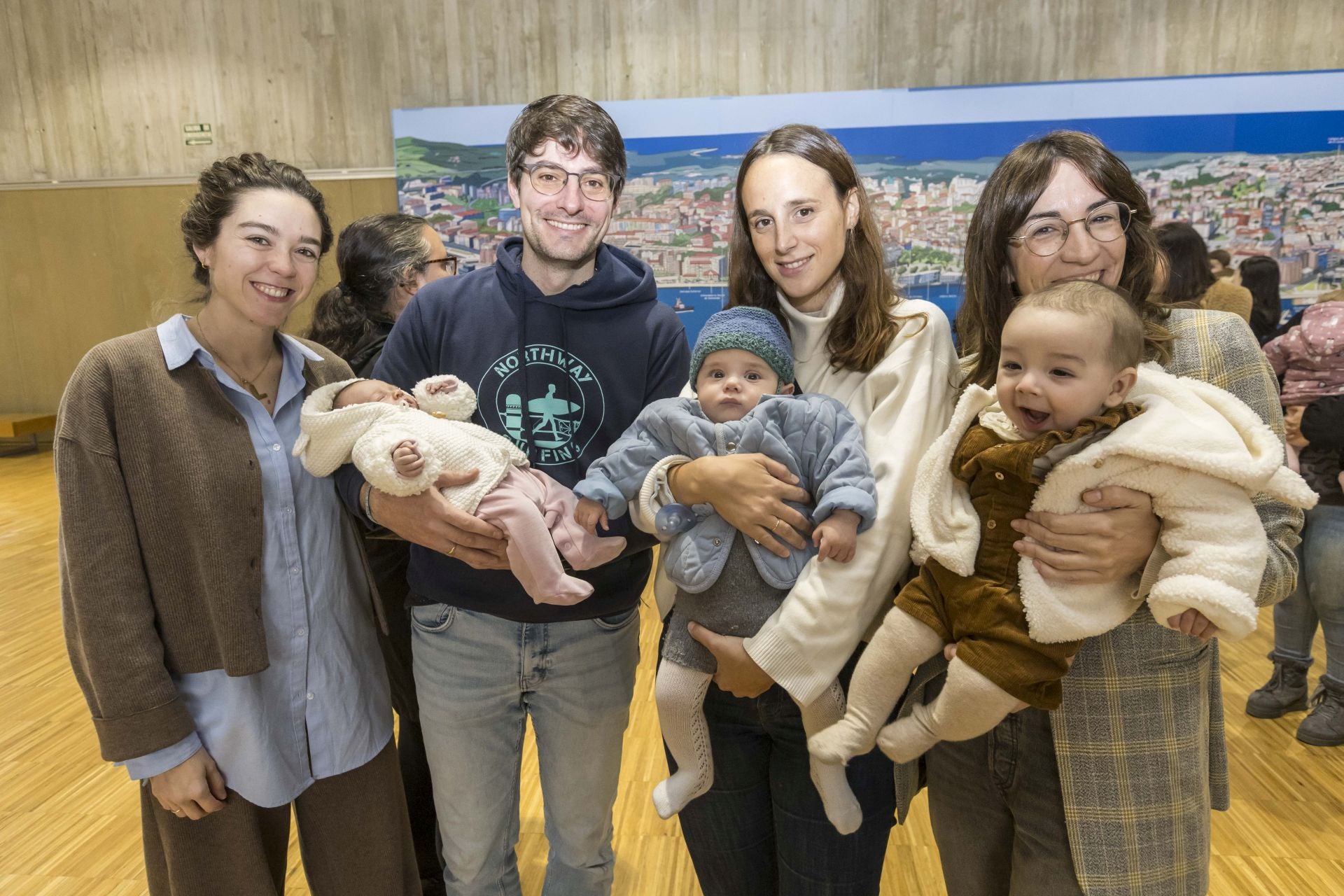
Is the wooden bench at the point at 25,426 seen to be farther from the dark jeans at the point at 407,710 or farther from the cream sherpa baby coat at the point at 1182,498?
the cream sherpa baby coat at the point at 1182,498

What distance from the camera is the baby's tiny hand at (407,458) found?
1.57m

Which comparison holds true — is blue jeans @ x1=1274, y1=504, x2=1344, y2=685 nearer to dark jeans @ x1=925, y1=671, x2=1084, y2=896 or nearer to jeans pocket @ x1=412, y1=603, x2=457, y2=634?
dark jeans @ x1=925, y1=671, x2=1084, y2=896

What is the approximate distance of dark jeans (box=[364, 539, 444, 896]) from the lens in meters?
2.32

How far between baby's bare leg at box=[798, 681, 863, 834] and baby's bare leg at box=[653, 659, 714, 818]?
197 mm

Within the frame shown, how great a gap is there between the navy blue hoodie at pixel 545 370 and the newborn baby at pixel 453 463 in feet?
0.26

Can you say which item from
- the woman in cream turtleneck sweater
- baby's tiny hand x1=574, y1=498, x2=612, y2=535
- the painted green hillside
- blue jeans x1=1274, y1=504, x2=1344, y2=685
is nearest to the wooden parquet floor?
blue jeans x1=1274, y1=504, x2=1344, y2=685

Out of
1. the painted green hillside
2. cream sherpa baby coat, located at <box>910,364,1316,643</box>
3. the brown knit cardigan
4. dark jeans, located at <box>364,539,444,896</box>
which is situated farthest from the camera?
the painted green hillside

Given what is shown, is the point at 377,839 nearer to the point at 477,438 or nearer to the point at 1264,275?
the point at 477,438

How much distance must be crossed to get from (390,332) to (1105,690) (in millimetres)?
1794

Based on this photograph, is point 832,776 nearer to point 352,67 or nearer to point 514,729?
point 514,729

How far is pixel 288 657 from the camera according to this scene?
1.65 metres

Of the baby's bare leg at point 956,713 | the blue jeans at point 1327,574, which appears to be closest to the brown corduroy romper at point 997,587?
the baby's bare leg at point 956,713

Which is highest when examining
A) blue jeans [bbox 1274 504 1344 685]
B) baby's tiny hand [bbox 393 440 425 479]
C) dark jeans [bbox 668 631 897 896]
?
baby's tiny hand [bbox 393 440 425 479]

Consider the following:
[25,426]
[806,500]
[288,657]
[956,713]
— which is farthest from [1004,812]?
[25,426]
